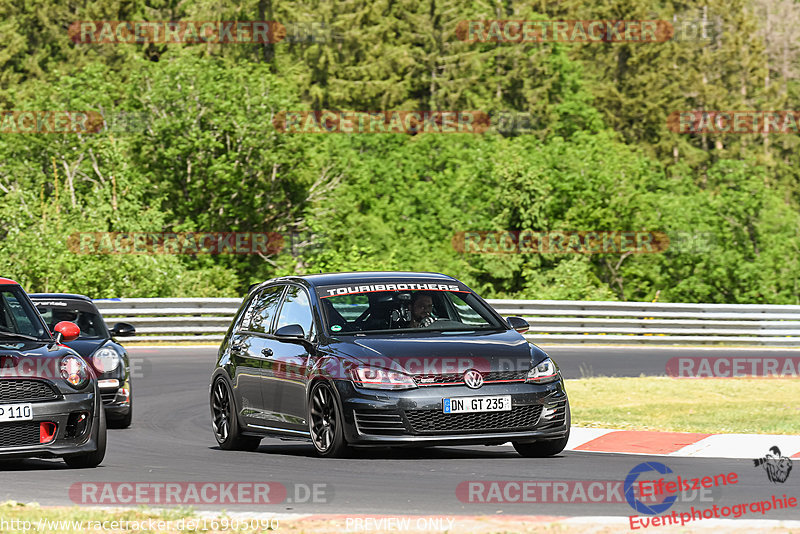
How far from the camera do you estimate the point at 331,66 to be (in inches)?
2532

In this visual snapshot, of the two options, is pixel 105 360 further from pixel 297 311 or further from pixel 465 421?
pixel 465 421

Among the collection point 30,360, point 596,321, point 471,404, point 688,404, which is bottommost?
point 596,321

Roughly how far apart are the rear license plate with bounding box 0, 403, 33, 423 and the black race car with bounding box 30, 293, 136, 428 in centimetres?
432

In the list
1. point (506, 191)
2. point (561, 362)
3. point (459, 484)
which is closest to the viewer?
point (459, 484)

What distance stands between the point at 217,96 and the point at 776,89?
41.1 m

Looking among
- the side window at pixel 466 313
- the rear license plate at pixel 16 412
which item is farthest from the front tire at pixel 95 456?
the side window at pixel 466 313

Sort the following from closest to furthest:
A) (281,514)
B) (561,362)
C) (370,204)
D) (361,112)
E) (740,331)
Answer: (281,514)
(561,362)
(740,331)
(370,204)
(361,112)

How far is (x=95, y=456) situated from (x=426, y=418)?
2.49 metres

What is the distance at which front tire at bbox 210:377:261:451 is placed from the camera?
12.4m

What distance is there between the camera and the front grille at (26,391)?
32.1 ft

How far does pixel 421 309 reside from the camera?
453 inches

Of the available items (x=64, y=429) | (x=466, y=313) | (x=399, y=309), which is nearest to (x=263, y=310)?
(x=399, y=309)

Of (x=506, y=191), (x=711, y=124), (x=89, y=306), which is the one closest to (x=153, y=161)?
(x=506, y=191)

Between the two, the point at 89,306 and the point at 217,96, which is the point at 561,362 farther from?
the point at 217,96
